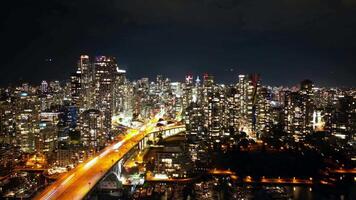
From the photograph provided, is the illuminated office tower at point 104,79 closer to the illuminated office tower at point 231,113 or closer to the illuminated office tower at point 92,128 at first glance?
the illuminated office tower at point 92,128

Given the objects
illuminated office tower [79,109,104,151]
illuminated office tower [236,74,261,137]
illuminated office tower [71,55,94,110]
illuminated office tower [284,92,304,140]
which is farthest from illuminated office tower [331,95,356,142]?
illuminated office tower [71,55,94,110]

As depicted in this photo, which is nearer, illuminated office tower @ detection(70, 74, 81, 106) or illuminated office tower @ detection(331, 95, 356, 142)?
illuminated office tower @ detection(331, 95, 356, 142)

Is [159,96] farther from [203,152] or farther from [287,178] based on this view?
[287,178]

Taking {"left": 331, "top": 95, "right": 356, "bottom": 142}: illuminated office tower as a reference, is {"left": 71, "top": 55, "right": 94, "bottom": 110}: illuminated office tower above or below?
above

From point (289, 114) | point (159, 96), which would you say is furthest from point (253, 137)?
point (159, 96)

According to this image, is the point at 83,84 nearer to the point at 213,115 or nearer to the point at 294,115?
the point at 213,115

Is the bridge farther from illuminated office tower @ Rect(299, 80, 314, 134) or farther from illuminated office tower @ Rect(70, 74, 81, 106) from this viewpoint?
illuminated office tower @ Rect(299, 80, 314, 134)

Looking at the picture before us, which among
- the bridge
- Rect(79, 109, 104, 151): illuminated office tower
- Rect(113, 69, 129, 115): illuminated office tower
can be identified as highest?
Rect(113, 69, 129, 115): illuminated office tower
